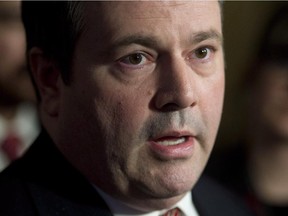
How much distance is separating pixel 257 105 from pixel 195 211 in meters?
1.08

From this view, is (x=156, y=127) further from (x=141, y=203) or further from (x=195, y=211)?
(x=195, y=211)

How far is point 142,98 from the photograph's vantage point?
104cm

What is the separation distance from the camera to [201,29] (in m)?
1.06

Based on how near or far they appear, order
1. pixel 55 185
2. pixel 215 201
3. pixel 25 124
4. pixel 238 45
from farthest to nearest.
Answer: pixel 238 45 < pixel 25 124 < pixel 215 201 < pixel 55 185

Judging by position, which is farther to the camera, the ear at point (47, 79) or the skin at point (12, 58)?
the skin at point (12, 58)

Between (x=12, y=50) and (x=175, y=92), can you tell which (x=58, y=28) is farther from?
(x=12, y=50)

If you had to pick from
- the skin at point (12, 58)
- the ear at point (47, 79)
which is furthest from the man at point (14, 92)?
the ear at point (47, 79)

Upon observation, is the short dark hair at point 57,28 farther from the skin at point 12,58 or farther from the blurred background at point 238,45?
the blurred background at point 238,45

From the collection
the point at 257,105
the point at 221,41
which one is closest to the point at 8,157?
the point at 257,105

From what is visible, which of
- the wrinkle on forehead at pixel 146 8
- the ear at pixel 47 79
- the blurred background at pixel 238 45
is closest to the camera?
the wrinkle on forehead at pixel 146 8

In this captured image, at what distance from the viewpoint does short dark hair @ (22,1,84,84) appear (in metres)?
1.05

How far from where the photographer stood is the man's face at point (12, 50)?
199 centimetres

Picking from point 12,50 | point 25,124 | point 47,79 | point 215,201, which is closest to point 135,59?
point 47,79

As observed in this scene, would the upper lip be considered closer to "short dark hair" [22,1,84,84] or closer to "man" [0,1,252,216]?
"man" [0,1,252,216]
